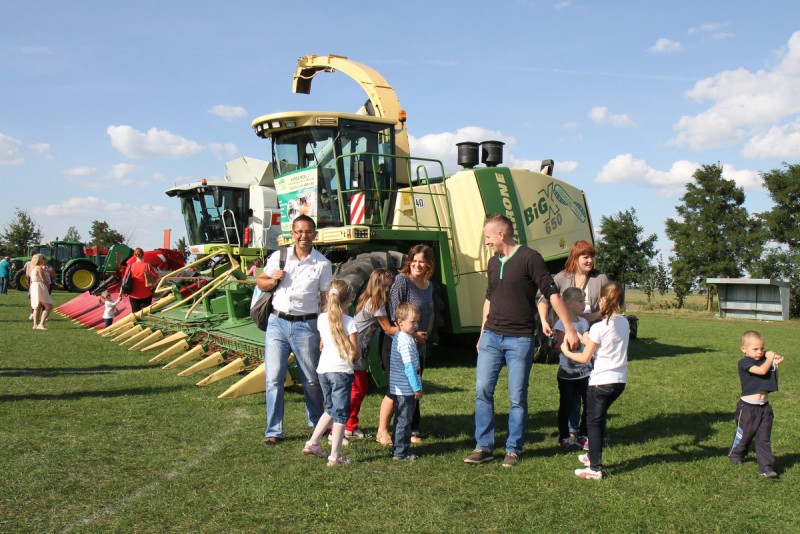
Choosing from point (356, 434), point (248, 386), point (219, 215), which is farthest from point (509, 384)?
point (219, 215)

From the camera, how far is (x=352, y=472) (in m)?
5.04

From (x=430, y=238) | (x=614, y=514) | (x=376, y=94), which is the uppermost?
(x=376, y=94)

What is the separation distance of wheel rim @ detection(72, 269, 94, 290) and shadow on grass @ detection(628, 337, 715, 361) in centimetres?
2300

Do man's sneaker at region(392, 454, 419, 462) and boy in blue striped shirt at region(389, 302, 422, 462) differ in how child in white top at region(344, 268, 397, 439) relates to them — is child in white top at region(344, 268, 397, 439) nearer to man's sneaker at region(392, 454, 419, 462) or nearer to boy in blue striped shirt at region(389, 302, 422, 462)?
boy in blue striped shirt at region(389, 302, 422, 462)

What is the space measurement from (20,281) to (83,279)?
4.33 m

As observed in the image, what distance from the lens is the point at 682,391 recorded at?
8641 millimetres

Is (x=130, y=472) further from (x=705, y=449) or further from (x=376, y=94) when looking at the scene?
(x=376, y=94)

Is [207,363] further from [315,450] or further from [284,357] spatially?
[315,450]

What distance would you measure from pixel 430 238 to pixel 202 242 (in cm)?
875

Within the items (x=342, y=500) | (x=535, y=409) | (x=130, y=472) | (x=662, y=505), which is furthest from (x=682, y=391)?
(x=130, y=472)

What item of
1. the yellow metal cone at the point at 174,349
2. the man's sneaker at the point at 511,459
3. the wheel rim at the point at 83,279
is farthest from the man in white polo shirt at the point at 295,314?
the wheel rim at the point at 83,279

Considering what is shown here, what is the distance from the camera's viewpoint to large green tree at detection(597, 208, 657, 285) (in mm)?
35031

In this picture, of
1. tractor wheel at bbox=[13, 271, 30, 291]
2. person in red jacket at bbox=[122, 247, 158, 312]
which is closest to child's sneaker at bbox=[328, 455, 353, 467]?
person in red jacket at bbox=[122, 247, 158, 312]

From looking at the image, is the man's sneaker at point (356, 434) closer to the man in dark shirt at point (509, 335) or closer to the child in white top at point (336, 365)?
the child in white top at point (336, 365)
